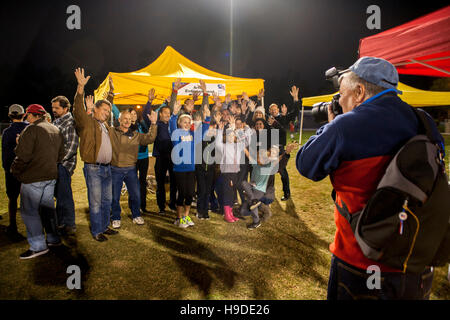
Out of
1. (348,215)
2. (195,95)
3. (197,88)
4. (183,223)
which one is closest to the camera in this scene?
(348,215)

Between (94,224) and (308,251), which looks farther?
(94,224)

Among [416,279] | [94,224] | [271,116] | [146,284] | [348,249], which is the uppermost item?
[271,116]

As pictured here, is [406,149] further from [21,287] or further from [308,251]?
[21,287]

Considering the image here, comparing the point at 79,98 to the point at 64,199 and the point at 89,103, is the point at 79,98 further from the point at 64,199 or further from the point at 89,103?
the point at 64,199

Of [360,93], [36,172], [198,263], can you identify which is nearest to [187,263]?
[198,263]

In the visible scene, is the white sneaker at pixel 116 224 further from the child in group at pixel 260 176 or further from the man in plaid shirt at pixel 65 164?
the child in group at pixel 260 176

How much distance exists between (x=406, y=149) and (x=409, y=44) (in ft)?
9.17

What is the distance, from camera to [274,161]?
4.45 metres

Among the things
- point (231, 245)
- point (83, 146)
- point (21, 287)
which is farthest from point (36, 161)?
point (231, 245)

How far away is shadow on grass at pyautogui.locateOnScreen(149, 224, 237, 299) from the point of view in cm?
267

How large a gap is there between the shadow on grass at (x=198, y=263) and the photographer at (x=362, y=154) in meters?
1.62

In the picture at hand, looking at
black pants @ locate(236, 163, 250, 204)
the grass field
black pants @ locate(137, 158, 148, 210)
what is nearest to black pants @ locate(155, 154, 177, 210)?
black pants @ locate(137, 158, 148, 210)

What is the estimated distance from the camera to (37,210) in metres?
Result: 3.11

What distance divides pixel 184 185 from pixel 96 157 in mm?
1378
